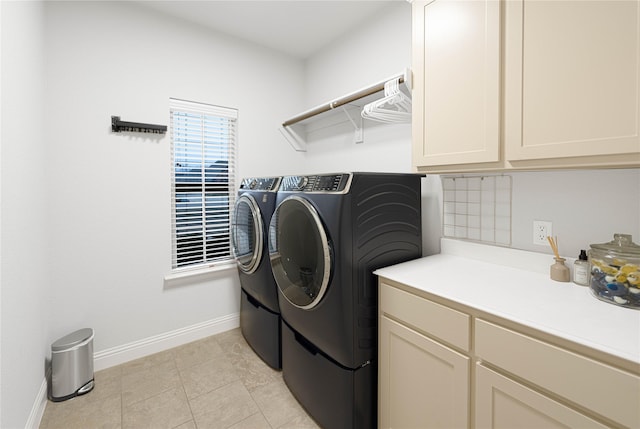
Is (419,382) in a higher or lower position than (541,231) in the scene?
lower

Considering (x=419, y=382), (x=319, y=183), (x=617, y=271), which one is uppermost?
(x=319, y=183)

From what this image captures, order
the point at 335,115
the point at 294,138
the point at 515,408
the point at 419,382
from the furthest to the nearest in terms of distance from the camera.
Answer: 1. the point at 294,138
2. the point at 335,115
3. the point at 419,382
4. the point at 515,408

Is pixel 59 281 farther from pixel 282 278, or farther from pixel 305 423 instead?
pixel 305 423

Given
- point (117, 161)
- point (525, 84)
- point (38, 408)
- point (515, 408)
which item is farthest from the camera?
point (117, 161)

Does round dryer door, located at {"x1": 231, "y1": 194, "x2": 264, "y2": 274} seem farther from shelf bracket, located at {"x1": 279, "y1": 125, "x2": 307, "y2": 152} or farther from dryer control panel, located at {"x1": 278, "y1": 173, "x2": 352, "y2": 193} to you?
shelf bracket, located at {"x1": 279, "y1": 125, "x2": 307, "y2": 152}

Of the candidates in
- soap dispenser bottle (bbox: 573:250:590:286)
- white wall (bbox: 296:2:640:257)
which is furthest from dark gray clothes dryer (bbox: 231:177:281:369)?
soap dispenser bottle (bbox: 573:250:590:286)

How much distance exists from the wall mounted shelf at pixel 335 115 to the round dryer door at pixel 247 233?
926mm

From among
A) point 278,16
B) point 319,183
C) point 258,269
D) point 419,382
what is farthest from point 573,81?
point 278,16

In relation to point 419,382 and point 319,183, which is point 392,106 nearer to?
point 319,183

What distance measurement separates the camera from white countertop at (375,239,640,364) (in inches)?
32.6

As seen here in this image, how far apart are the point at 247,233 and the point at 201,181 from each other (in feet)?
2.24

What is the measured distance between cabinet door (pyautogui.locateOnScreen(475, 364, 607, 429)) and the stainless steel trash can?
223cm

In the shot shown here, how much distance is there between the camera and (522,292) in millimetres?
1151

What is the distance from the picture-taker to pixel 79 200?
1.96 meters
